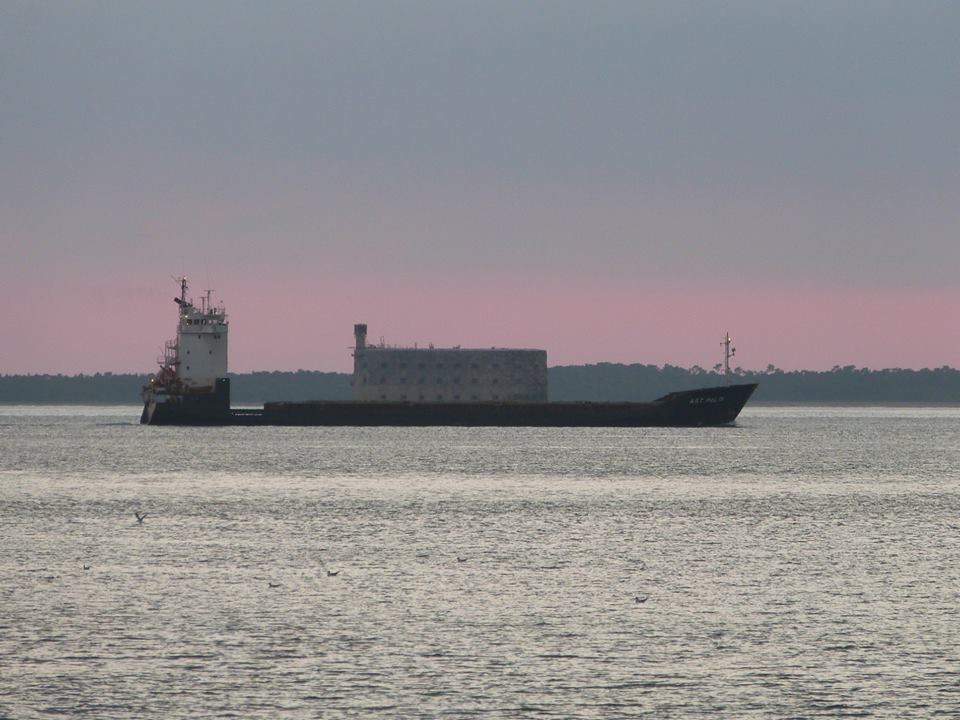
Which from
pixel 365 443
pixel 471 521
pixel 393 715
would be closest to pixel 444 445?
pixel 365 443

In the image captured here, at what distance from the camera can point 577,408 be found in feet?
530

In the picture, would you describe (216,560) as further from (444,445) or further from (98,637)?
(444,445)

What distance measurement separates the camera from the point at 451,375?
192125 millimetres

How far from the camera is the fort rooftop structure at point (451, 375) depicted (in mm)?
191000

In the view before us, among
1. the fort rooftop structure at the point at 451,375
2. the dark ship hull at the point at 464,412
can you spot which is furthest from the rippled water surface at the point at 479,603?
the fort rooftop structure at the point at 451,375

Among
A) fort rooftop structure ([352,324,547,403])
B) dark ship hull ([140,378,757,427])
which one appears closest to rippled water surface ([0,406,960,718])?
dark ship hull ([140,378,757,427])

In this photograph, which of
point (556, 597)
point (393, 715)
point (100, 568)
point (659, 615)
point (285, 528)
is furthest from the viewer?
point (285, 528)

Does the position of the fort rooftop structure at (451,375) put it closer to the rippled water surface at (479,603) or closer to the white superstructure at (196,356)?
the white superstructure at (196,356)

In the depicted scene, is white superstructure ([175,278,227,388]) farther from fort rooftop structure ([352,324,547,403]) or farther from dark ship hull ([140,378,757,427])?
fort rooftop structure ([352,324,547,403])

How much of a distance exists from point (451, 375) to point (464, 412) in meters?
37.5

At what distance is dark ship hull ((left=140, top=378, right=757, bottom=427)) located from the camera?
14900 centimetres

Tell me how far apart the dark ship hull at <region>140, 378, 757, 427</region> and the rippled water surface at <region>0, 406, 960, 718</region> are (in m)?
72.9

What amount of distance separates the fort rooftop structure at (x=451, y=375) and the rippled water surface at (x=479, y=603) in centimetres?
11473

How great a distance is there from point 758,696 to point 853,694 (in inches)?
61.7
